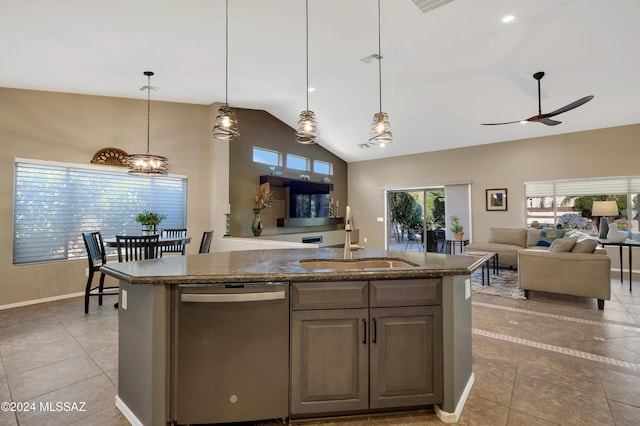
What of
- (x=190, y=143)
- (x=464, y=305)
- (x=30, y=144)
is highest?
(x=190, y=143)

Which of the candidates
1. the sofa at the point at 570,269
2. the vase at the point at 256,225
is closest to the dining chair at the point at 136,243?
the vase at the point at 256,225

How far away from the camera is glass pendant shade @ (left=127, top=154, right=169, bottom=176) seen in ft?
13.4

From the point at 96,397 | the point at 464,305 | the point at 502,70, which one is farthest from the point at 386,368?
the point at 502,70

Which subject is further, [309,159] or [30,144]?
[309,159]

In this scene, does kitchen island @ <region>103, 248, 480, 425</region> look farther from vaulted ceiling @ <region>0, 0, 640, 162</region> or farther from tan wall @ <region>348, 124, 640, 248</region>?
tan wall @ <region>348, 124, 640, 248</region>

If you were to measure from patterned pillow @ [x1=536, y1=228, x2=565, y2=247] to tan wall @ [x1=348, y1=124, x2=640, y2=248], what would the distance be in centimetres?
57

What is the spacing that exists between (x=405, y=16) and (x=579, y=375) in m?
3.62

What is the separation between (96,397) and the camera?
2045mm

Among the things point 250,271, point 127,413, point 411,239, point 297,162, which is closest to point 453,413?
point 250,271

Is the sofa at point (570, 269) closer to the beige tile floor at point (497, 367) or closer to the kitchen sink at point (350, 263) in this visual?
the beige tile floor at point (497, 367)

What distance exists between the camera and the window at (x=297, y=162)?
7.20 meters

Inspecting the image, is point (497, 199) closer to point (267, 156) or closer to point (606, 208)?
point (606, 208)

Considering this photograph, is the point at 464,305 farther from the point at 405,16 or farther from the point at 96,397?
the point at 405,16

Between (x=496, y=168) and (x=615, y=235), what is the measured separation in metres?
2.69
